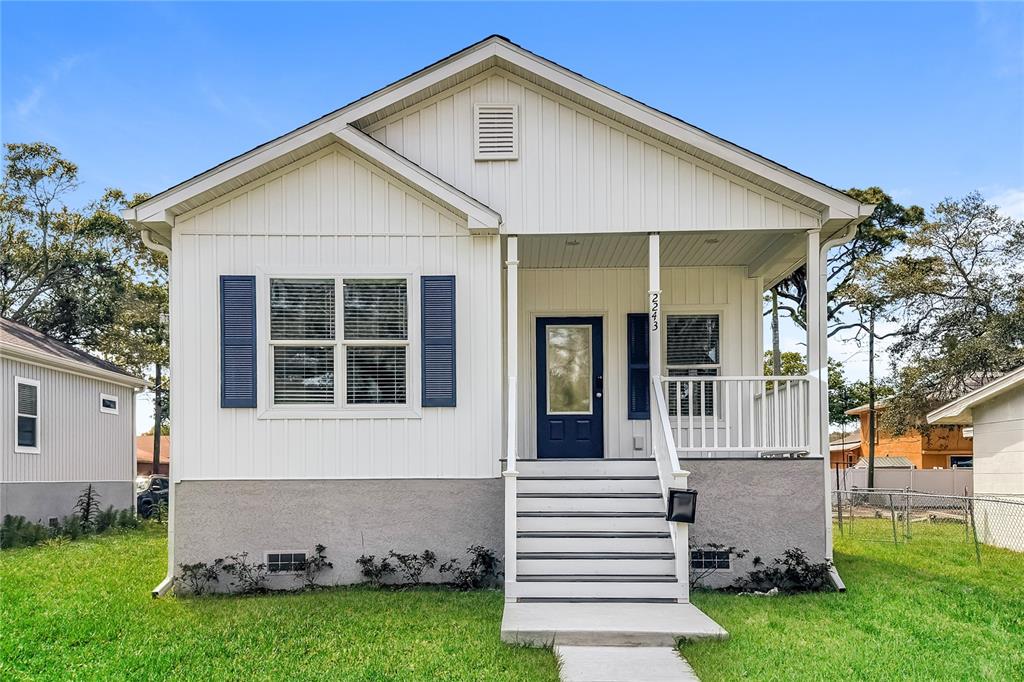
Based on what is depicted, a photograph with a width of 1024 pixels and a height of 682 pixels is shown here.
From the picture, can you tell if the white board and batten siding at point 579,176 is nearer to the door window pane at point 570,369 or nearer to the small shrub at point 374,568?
the door window pane at point 570,369

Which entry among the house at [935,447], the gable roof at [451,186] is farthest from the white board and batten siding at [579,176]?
the house at [935,447]

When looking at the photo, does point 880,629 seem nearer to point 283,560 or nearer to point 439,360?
point 439,360

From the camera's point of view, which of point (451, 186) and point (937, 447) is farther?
point (937, 447)

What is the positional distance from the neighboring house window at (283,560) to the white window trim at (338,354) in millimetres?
1363

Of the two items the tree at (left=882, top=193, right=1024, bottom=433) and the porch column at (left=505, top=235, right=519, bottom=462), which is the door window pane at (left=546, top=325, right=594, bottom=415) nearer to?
the porch column at (left=505, top=235, right=519, bottom=462)

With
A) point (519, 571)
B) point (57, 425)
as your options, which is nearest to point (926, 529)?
point (519, 571)

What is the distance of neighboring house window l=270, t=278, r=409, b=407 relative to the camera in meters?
8.84

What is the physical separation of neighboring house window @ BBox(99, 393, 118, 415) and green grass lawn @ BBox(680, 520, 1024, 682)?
1281cm

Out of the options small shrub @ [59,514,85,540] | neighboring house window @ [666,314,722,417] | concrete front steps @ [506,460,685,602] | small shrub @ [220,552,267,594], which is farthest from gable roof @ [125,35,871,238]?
small shrub @ [59,514,85,540]

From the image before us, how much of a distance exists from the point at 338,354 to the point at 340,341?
0.43 feet

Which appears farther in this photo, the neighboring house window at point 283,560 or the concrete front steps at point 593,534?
the neighboring house window at point 283,560

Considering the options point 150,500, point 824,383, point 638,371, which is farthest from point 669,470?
point 150,500

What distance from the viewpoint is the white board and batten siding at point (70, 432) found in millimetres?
13789

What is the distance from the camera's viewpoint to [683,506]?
7.70 meters
